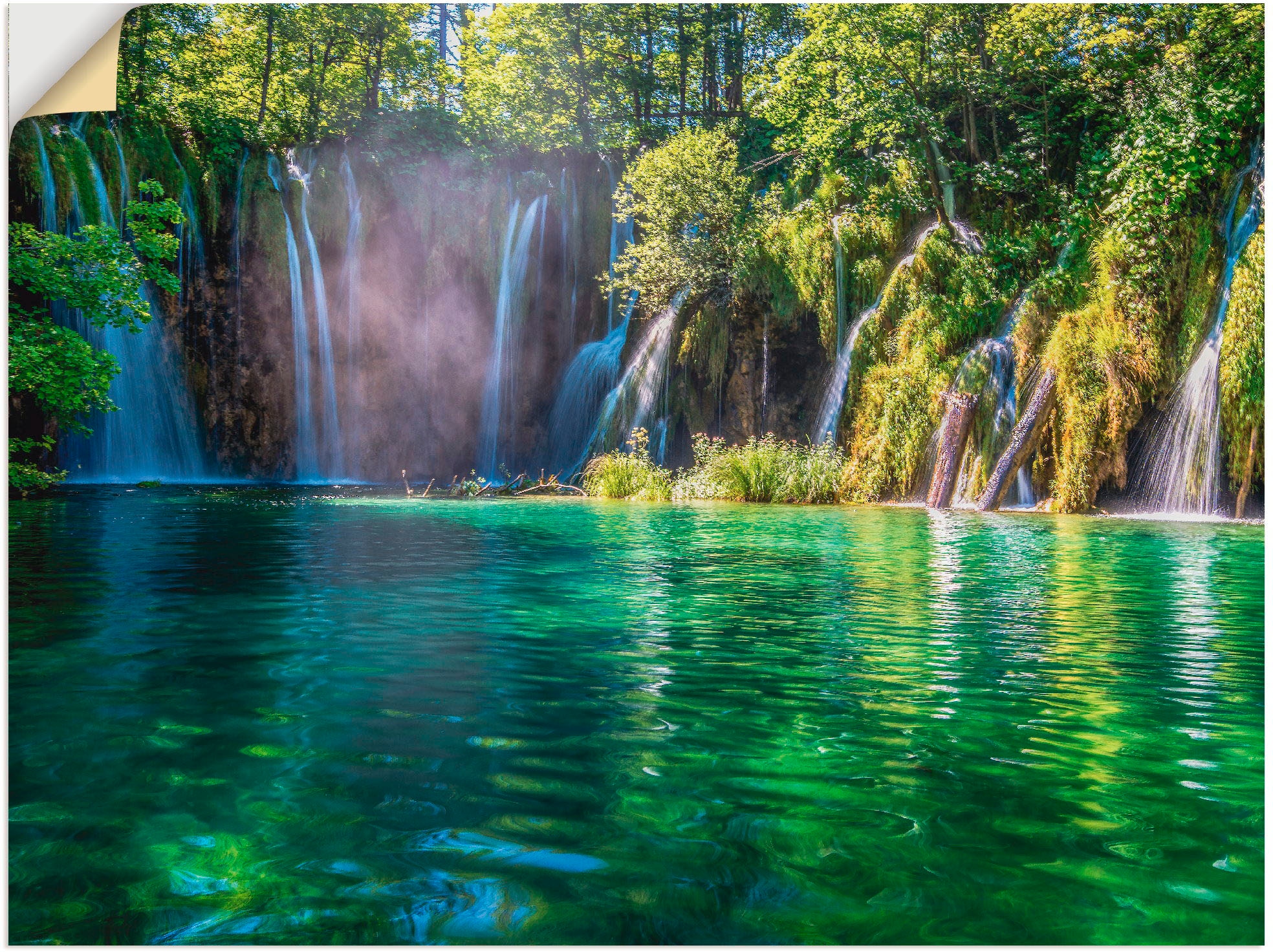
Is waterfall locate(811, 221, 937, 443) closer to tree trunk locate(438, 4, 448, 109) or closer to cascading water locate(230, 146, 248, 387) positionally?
tree trunk locate(438, 4, 448, 109)

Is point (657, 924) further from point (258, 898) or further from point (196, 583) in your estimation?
point (196, 583)

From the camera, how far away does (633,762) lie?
2121 millimetres

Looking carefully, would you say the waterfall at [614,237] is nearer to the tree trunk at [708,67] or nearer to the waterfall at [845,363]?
the tree trunk at [708,67]

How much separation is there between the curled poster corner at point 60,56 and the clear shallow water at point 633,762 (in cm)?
191

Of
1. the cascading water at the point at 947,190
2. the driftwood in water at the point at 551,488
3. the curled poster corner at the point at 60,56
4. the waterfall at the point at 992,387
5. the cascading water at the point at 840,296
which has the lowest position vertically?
the driftwood in water at the point at 551,488

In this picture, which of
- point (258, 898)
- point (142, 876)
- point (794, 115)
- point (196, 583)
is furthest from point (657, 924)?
point (794, 115)

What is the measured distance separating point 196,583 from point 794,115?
12443 mm

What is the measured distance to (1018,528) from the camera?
8188 mm

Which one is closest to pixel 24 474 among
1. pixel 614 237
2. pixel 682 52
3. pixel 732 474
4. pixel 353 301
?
pixel 732 474

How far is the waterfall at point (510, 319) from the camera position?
1923cm

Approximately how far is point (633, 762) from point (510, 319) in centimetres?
1773

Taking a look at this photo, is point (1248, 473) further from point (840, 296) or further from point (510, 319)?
point (510, 319)

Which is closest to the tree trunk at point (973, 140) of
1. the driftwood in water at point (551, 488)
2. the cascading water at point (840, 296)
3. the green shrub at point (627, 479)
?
the cascading water at point (840, 296)

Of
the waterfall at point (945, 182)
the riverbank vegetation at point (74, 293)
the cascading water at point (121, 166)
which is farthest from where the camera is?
the cascading water at point (121, 166)
